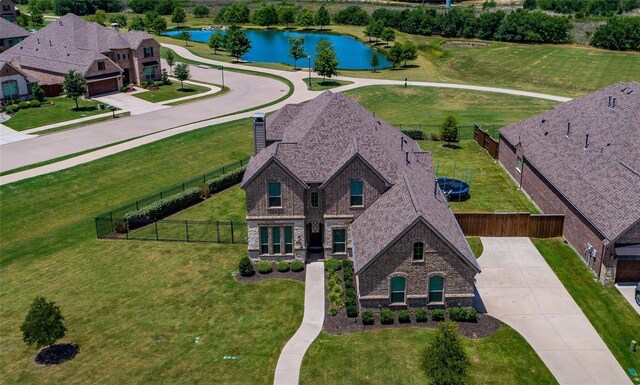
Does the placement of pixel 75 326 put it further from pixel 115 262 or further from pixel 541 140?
pixel 541 140

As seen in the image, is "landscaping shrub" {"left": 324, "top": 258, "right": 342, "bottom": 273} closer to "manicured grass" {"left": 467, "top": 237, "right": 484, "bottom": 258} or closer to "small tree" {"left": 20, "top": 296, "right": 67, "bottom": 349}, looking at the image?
"manicured grass" {"left": 467, "top": 237, "right": 484, "bottom": 258}

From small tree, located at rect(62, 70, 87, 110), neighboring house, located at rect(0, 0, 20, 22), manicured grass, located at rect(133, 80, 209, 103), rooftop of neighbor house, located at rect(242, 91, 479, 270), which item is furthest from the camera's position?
neighboring house, located at rect(0, 0, 20, 22)

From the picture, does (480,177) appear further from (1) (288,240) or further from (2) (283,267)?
(2) (283,267)

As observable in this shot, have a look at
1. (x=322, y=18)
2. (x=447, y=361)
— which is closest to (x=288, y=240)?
(x=447, y=361)

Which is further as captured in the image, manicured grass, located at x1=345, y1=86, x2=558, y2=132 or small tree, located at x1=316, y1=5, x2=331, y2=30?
small tree, located at x1=316, y1=5, x2=331, y2=30

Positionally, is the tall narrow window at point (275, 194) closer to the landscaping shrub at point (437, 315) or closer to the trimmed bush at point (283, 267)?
the trimmed bush at point (283, 267)

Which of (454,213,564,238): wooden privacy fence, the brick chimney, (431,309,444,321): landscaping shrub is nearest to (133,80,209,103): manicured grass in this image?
the brick chimney

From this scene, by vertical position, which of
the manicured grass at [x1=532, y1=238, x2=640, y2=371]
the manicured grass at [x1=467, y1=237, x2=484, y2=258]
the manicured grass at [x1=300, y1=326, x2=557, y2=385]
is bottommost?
the manicured grass at [x1=300, y1=326, x2=557, y2=385]

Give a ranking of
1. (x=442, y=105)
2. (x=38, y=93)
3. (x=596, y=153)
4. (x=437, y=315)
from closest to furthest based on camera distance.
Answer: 1. (x=437, y=315)
2. (x=596, y=153)
3. (x=38, y=93)
4. (x=442, y=105)
